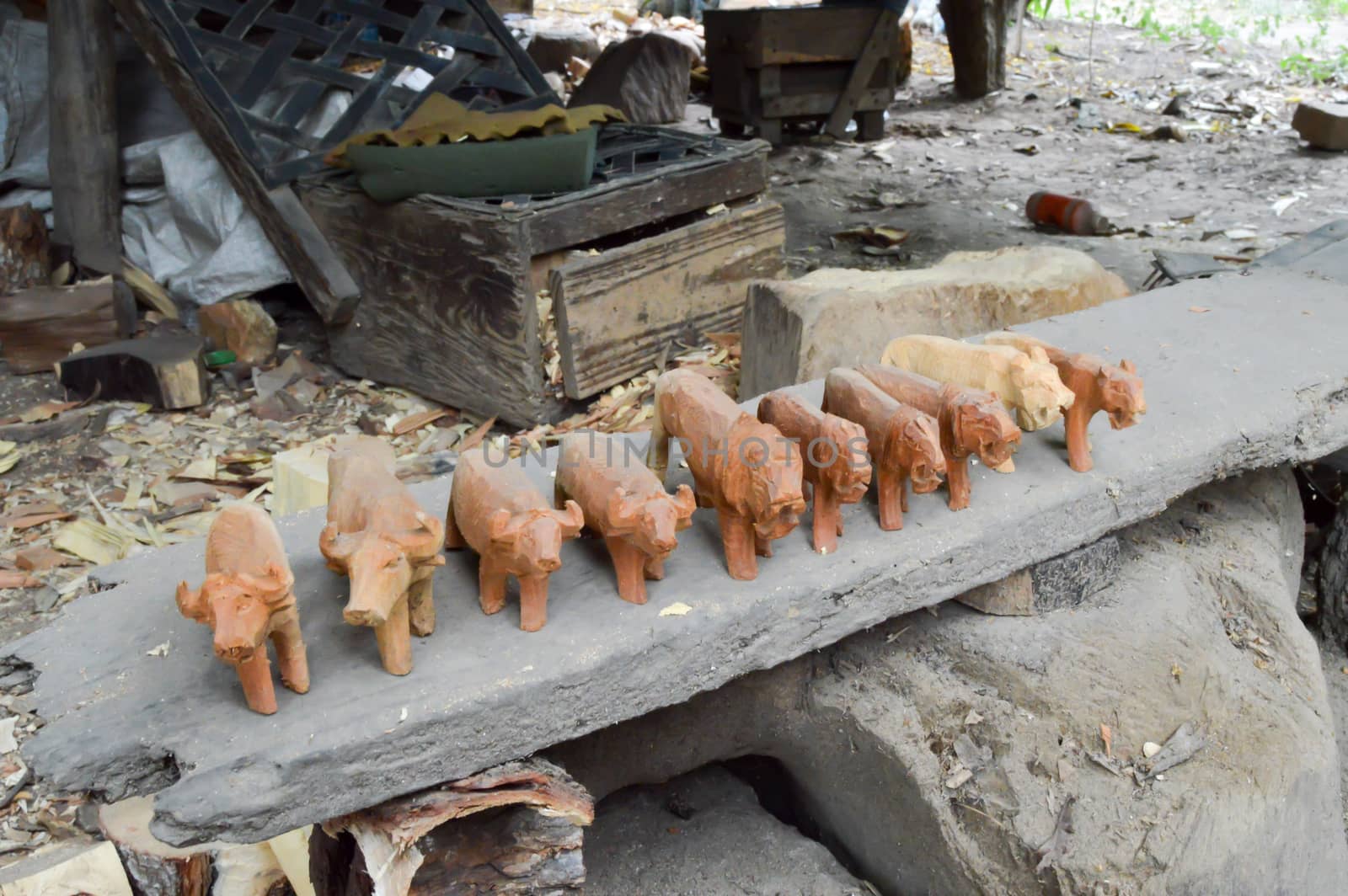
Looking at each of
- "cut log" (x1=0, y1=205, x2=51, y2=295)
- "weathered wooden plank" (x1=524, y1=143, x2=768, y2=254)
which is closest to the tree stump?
"weathered wooden plank" (x1=524, y1=143, x2=768, y2=254)

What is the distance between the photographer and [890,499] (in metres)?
2.31

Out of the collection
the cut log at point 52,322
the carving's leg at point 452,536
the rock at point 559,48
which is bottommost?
the cut log at point 52,322

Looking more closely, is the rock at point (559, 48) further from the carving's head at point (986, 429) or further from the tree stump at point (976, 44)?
the carving's head at point (986, 429)

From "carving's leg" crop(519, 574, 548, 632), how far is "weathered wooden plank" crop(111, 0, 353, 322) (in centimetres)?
310

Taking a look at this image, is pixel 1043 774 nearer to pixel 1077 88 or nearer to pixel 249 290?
pixel 249 290

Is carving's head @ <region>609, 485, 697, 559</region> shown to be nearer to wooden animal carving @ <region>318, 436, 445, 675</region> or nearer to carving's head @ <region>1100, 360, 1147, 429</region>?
wooden animal carving @ <region>318, 436, 445, 675</region>

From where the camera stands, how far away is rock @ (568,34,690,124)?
9094mm

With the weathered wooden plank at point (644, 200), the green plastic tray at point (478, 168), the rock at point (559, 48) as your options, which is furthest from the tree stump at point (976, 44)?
the green plastic tray at point (478, 168)

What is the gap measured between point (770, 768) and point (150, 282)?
4.15 m

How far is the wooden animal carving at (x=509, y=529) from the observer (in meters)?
1.83

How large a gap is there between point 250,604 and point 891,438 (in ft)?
4.05

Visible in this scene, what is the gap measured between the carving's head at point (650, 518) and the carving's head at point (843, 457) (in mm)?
323

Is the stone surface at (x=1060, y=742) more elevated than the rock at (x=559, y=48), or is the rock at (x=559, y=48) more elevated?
the rock at (x=559, y=48)

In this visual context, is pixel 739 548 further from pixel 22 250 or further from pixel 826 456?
pixel 22 250
